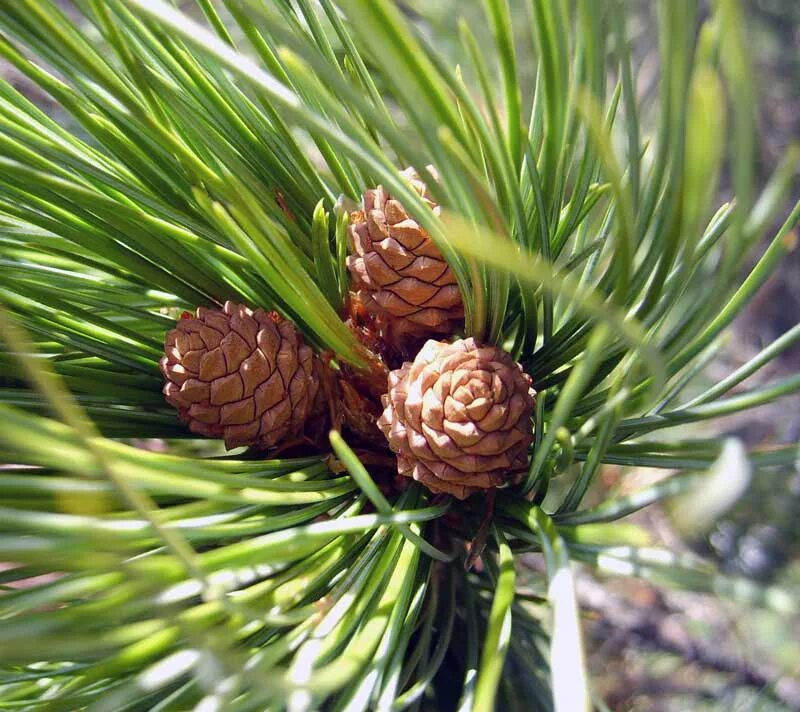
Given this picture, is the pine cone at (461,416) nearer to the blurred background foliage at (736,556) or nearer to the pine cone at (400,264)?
the pine cone at (400,264)

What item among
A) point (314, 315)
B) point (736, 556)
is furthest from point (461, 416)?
point (736, 556)

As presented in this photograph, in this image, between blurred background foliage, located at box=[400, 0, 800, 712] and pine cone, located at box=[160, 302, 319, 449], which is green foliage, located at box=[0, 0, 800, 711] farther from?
blurred background foliage, located at box=[400, 0, 800, 712]

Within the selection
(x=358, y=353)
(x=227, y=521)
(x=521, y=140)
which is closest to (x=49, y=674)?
(x=227, y=521)

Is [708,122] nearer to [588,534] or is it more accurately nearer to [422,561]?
[588,534]

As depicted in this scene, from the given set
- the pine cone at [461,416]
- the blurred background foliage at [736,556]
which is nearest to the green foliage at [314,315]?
the pine cone at [461,416]

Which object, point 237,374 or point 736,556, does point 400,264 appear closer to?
point 237,374

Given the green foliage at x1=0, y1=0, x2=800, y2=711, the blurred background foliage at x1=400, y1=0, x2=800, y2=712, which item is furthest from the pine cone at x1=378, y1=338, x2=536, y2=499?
the blurred background foliage at x1=400, y1=0, x2=800, y2=712
